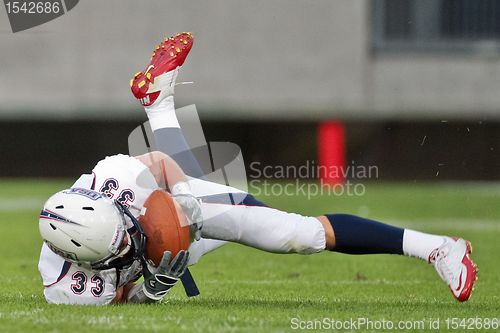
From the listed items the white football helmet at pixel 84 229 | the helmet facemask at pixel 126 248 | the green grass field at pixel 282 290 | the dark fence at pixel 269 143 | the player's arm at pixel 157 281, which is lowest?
the dark fence at pixel 269 143

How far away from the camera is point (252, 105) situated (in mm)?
17094

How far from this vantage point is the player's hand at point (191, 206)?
15.3 ft

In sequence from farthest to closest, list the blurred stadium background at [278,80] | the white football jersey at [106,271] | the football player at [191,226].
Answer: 1. the blurred stadium background at [278,80]
2. the white football jersey at [106,271]
3. the football player at [191,226]

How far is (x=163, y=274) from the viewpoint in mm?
4680

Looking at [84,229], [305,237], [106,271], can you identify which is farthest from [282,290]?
[84,229]

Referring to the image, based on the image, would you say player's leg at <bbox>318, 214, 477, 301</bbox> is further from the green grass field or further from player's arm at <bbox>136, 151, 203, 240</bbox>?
player's arm at <bbox>136, 151, 203, 240</bbox>

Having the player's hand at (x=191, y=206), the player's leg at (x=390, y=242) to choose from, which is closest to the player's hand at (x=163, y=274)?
the player's hand at (x=191, y=206)

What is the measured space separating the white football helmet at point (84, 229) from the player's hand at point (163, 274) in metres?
0.17

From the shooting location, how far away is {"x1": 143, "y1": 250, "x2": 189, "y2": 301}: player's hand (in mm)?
4652

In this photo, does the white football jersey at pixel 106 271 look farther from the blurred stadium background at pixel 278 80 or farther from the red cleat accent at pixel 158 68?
the blurred stadium background at pixel 278 80

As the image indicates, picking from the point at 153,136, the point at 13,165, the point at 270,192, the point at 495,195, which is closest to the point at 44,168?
the point at 13,165

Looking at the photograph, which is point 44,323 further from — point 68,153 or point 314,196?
point 68,153

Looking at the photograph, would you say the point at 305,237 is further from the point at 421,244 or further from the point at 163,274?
the point at 163,274

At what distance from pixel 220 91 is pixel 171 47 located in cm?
1203
